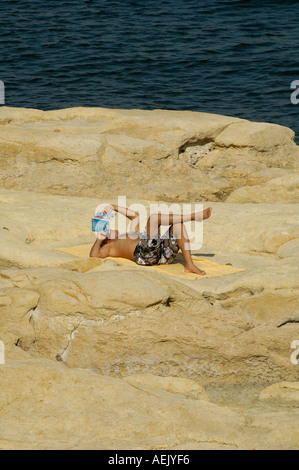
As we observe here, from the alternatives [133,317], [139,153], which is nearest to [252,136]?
[139,153]

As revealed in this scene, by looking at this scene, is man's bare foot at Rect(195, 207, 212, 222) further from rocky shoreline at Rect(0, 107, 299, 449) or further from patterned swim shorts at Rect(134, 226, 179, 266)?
rocky shoreline at Rect(0, 107, 299, 449)

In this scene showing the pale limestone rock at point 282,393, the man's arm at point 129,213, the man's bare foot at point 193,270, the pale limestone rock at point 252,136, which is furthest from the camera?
the pale limestone rock at point 252,136

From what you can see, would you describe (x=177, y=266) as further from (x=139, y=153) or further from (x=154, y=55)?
(x=154, y=55)

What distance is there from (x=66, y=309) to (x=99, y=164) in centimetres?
490

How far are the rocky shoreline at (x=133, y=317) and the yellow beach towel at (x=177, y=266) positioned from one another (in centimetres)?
23

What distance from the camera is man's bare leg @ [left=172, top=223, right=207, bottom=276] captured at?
27.6 ft

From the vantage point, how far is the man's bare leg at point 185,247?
841 centimetres

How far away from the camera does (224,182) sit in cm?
1281

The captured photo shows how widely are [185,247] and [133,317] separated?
4.86 ft

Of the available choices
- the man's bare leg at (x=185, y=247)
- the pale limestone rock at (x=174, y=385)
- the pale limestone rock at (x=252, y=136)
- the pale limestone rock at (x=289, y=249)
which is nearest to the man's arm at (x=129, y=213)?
the man's bare leg at (x=185, y=247)

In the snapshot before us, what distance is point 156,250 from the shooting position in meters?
8.67

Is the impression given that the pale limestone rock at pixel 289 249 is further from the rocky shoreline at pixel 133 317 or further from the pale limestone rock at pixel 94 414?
the pale limestone rock at pixel 94 414

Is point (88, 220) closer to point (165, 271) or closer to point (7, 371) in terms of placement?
→ point (165, 271)

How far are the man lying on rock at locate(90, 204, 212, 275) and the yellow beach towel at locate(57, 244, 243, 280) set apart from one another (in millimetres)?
83
